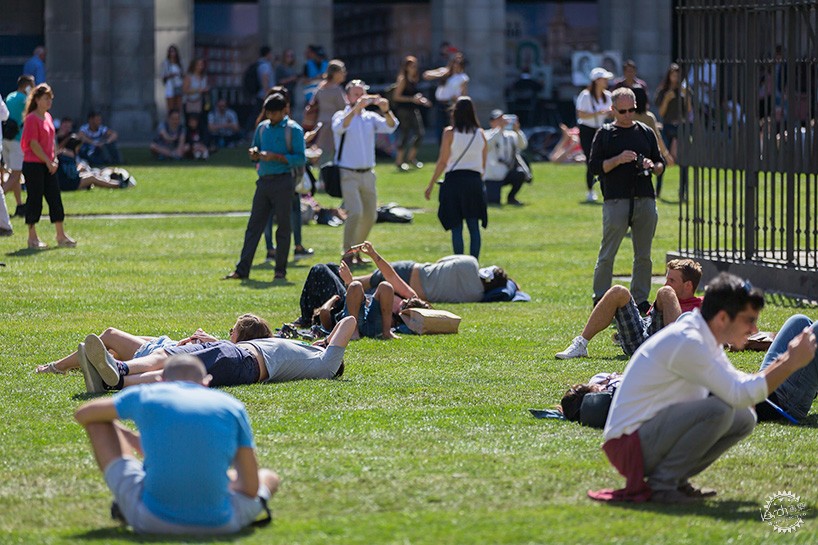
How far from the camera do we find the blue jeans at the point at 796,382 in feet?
31.2

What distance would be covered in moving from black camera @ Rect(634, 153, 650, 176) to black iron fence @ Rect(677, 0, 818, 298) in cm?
216

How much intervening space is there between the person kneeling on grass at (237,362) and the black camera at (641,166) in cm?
365

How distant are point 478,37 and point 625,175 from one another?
24.7m

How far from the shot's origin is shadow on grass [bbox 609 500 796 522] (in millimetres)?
7429

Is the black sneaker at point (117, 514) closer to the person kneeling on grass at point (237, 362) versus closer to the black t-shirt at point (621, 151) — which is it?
the person kneeling on grass at point (237, 362)

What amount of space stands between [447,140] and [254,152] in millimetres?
1938

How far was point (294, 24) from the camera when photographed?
36656mm

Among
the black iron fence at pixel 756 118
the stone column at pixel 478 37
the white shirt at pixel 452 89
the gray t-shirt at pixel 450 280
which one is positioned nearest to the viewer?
the gray t-shirt at pixel 450 280

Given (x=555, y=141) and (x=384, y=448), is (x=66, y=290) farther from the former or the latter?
(x=555, y=141)

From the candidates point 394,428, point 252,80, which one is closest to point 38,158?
point 394,428

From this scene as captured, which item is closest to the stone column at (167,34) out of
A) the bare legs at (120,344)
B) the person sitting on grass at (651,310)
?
the bare legs at (120,344)

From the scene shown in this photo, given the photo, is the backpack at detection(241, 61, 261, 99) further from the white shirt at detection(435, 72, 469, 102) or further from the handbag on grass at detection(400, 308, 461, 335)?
the handbag on grass at detection(400, 308, 461, 335)

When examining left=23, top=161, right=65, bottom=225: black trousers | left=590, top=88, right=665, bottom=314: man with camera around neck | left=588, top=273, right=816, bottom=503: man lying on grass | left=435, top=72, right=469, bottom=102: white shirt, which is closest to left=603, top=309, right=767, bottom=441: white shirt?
left=588, top=273, right=816, bottom=503: man lying on grass

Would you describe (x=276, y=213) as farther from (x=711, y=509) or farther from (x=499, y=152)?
(x=711, y=509)
